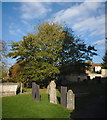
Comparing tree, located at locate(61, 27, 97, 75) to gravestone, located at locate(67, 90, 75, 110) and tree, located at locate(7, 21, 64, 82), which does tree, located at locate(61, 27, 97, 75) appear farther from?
gravestone, located at locate(67, 90, 75, 110)

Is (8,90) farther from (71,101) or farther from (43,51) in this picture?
(71,101)

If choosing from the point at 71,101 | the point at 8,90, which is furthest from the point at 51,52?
the point at 71,101

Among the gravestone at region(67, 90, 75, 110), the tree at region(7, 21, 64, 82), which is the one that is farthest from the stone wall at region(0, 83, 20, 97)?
the gravestone at region(67, 90, 75, 110)

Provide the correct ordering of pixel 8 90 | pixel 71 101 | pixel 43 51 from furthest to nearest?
1. pixel 43 51
2. pixel 8 90
3. pixel 71 101

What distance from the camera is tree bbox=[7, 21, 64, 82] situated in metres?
15.4

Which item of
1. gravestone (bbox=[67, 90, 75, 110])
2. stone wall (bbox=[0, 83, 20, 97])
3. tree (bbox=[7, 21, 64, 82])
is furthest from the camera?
tree (bbox=[7, 21, 64, 82])

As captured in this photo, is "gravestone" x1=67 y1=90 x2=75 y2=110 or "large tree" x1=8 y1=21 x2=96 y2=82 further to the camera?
"large tree" x1=8 y1=21 x2=96 y2=82

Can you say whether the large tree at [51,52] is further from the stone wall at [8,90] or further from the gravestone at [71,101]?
the gravestone at [71,101]

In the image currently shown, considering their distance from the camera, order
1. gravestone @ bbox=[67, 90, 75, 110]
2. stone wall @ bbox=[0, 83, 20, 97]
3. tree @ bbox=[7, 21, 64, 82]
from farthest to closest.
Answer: tree @ bbox=[7, 21, 64, 82]
stone wall @ bbox=[0, 83, 20, 97]
gravestone @ bbox=[67, 90, 75, 110]

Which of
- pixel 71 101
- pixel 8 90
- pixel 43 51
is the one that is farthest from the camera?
pixel 43 51

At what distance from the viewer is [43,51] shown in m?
15.6

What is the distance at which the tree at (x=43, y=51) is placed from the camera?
50.4 ft

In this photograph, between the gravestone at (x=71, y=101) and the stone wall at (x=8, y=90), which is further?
the stone wall at (x=8, y=90)

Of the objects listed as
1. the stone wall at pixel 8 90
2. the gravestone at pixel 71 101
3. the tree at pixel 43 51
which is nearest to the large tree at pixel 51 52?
the tree at pixel 43 51
